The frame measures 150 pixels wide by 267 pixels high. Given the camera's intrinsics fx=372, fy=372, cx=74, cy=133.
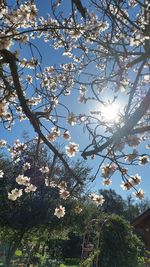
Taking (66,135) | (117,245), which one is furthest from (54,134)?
(117,245)

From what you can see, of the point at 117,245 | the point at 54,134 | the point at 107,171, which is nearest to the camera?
the point at 107,171

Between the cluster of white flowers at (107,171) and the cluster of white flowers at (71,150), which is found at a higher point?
the cluster of white flowers at (71,150)

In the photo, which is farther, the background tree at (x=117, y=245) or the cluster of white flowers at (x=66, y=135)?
the background tree at (x=117, y=245)

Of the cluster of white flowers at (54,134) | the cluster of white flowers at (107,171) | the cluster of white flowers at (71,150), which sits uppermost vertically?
the cluster of white flowers at (54,134)

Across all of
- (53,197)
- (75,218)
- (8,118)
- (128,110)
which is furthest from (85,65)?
(75,218)

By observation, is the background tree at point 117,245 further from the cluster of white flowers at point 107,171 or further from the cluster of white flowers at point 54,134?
the cluster of white flowers at point 107,171

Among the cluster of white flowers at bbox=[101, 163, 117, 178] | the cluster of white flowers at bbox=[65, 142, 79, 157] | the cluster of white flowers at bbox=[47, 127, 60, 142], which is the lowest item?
the cluster of white flowers at bbox=[101, 163, 117, 178]

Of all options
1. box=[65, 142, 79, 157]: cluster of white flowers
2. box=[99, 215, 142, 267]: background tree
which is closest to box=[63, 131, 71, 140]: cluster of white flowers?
box=[65, 142, 79, 157]: cluster of white flowers

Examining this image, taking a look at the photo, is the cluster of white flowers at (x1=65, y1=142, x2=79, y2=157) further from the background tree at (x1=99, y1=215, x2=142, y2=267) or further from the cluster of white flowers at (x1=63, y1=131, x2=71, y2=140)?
the background tree at (x1=99, y1=215, x2=142, y2=267)

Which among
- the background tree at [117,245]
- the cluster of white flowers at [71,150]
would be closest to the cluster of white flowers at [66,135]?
the cluster of white flowers at [71,150]

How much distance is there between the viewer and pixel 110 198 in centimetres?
6488

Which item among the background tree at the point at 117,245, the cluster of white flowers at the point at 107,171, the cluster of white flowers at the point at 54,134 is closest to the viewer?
the cluster of white flowers at the point at 107,171

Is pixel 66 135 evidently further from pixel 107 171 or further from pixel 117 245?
pixel 117 245

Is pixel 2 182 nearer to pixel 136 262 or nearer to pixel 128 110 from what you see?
pixel 136 262
